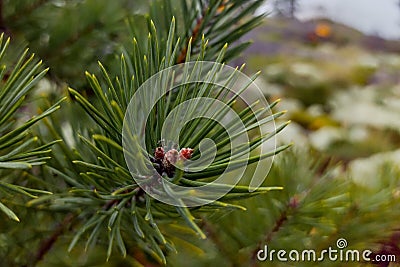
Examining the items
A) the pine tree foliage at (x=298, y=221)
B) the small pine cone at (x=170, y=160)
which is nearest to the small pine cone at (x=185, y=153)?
the small pine cone at (x=170, y=160)

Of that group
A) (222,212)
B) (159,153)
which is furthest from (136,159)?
(222,212)

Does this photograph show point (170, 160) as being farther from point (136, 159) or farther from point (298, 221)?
point (298, 221)

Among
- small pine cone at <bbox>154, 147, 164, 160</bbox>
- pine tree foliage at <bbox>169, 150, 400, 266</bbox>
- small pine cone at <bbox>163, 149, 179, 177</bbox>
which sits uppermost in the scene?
pine tree foliage at <bbox>169, 150, 400, 266</bbox>

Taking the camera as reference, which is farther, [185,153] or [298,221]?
[298,221]

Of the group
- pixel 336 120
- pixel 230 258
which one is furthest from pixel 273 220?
pixel 336 120

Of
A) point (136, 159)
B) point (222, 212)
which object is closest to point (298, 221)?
point (222, 212)

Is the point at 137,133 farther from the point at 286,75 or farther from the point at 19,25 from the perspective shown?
the point at 286,75

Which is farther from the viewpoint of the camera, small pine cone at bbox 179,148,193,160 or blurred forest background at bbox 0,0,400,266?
blurred forest background at bbox 0,0,400,266

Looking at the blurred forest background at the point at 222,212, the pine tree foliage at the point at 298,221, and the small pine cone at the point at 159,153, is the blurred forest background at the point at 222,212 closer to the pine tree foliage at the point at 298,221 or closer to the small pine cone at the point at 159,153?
the pine tree foliage at the point at 298,221

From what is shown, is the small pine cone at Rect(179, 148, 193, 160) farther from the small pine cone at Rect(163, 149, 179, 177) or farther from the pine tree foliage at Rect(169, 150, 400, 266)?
the pine tree foliage at Rect(169, 150, 400, 266)

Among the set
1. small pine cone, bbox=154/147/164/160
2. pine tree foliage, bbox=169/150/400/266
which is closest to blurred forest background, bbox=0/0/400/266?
pine tree foliage, bbox=169/150/400/266

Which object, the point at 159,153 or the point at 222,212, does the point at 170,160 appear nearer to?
the point at 159,153
